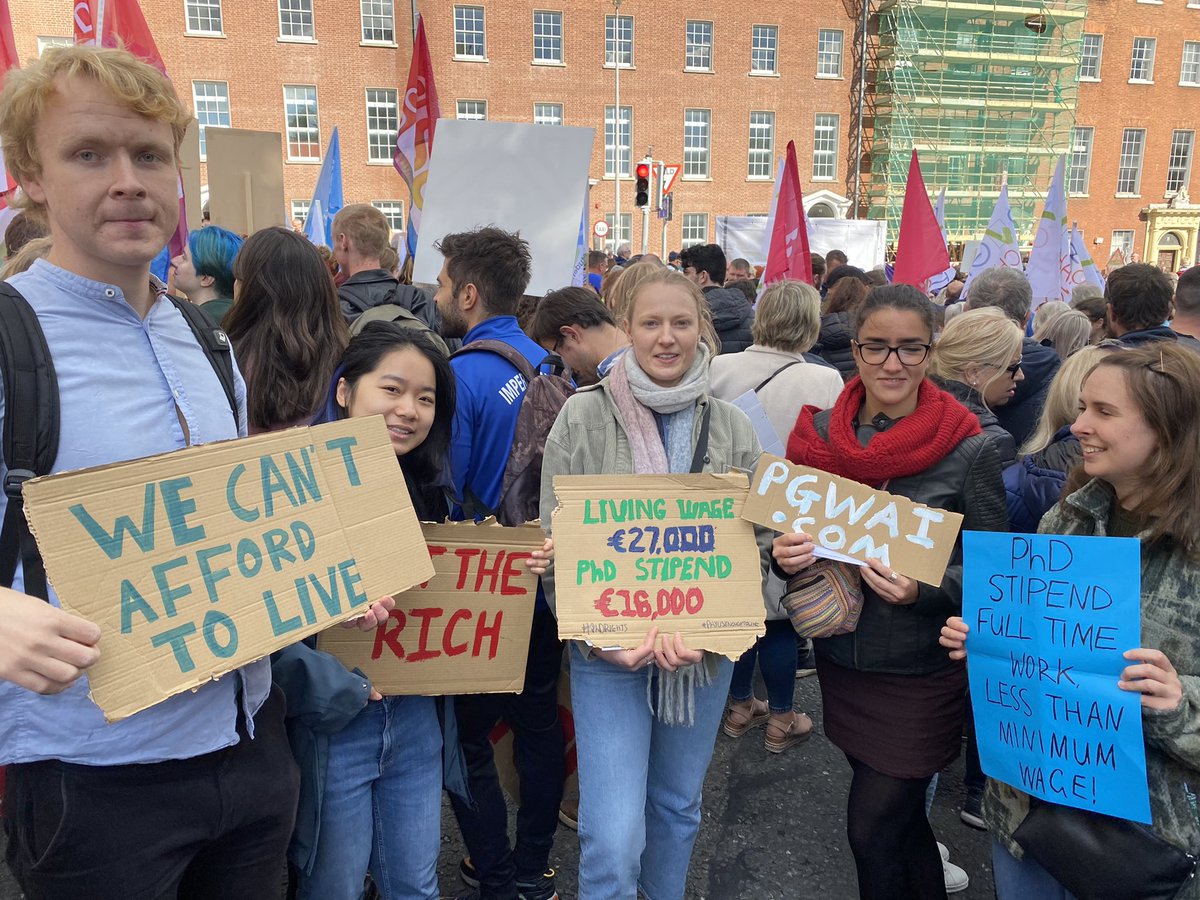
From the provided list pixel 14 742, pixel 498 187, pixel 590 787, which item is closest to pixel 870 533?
pixel 590 787

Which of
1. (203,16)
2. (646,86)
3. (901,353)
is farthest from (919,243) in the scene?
(203,16)

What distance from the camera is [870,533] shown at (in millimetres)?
2021

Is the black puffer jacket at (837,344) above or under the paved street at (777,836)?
above

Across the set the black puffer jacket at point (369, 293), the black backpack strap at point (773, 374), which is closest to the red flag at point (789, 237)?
the black backpack strap at point (773, 374)

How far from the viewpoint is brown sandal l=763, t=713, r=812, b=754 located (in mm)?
3705

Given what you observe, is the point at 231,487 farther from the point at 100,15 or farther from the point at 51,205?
the point at 100,15

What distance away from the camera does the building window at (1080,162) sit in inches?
1255

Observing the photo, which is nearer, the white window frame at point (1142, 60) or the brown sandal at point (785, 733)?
the brown sandal at point (785, 733)

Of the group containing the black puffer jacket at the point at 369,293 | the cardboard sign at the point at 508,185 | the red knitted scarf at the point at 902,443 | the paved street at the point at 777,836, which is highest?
the cardboard sign at the point at 508,185

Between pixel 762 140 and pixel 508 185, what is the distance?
94.3 feet

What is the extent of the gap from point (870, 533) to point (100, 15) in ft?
16.4

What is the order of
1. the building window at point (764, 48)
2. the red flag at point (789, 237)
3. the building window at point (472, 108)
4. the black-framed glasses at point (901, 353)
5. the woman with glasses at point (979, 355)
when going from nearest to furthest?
the black-framed glasses at point (901, 353), the woman with glasses at point (979, 355), the red flag at point (789, 237), the building window at point (472, 108), the building window at point (764, 48)

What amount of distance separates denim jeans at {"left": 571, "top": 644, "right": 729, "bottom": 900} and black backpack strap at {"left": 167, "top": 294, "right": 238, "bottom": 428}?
113 cm

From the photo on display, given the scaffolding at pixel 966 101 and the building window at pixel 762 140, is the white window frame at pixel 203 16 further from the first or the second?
the scaffolding at pixel 966 101
